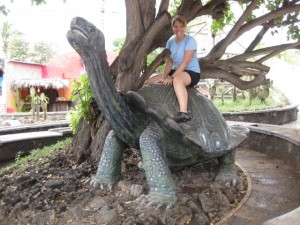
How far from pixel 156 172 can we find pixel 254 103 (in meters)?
13.1

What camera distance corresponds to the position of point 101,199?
2664 millimetres

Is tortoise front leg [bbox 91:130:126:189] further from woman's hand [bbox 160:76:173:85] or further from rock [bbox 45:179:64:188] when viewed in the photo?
woman's hand [bbox 160:76:173:85]

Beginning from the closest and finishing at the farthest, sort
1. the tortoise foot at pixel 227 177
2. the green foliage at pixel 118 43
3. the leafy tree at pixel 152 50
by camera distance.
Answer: the tortoise foot at pixel 227 177 → the leafy tree at pixel 152 50 → the green foliage at pixel 118 43

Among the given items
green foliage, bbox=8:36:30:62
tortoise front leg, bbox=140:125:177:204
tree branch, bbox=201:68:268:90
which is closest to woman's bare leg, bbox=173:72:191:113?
tortoise front leg, bbox=140:125:177:204

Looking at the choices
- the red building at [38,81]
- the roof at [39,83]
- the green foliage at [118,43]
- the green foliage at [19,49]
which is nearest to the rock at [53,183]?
the red building at [38,81]

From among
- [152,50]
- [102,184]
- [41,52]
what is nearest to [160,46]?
[152,50]

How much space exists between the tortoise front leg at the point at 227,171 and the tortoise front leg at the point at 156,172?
87 centimetres

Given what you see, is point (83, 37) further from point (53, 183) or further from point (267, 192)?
point (267, 192)

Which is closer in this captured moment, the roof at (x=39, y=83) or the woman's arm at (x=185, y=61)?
the woman's arm at (x=185, y=61)

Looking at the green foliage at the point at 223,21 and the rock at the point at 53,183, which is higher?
the green foliage at the point at 223,21

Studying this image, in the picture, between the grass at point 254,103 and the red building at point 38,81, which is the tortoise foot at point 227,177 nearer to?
the grass at point 254,103

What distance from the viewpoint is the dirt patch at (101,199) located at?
2432 millimetres

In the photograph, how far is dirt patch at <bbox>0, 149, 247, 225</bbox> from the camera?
2432 millimetres

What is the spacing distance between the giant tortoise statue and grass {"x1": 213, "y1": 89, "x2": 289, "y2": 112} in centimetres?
977
